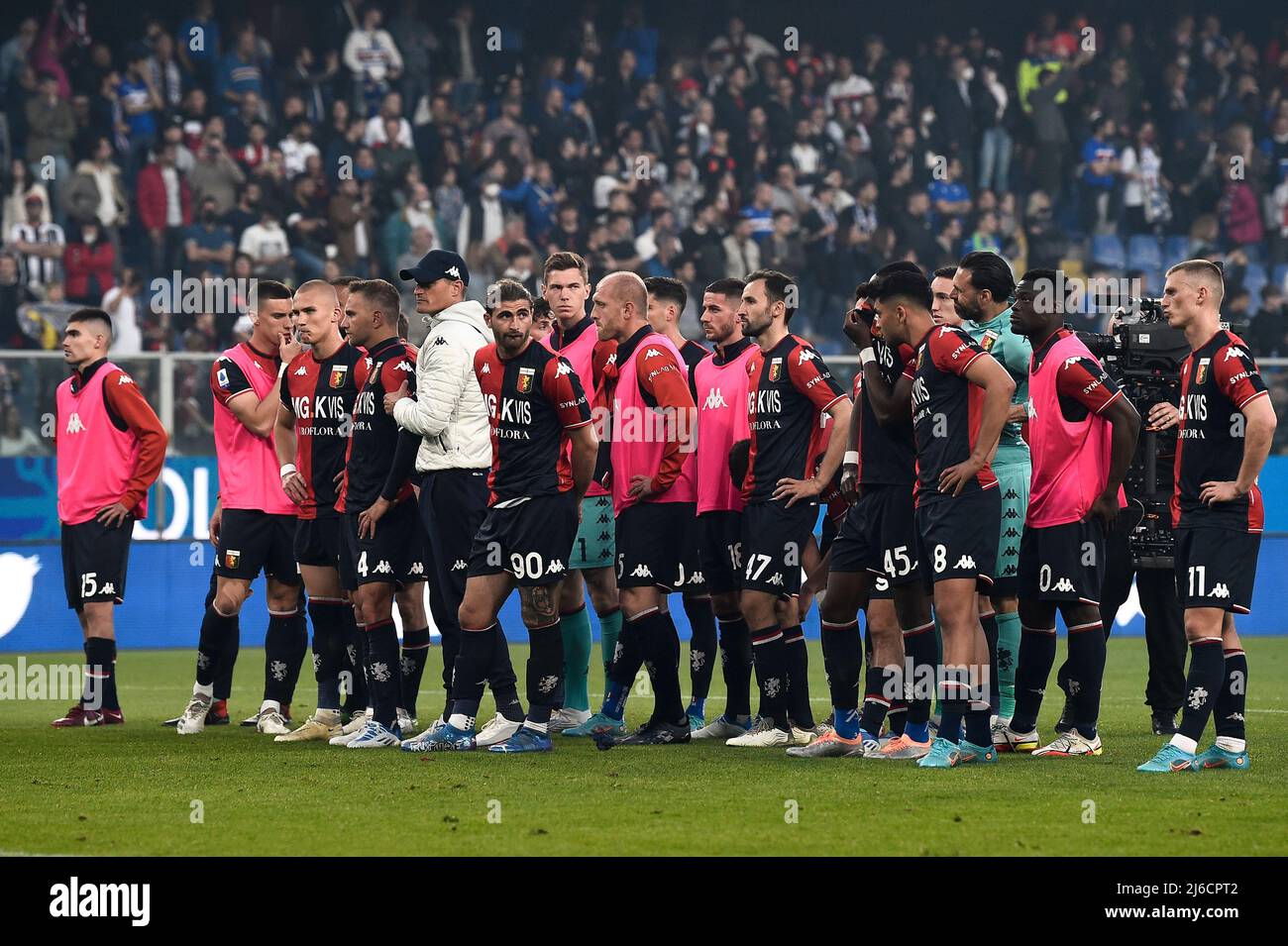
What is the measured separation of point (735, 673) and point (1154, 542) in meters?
2.49

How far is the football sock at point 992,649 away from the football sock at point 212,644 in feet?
13.9

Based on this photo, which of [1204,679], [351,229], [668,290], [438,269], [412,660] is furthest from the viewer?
[351,229]

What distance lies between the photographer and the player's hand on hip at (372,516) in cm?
895

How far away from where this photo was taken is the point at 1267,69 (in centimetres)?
2519

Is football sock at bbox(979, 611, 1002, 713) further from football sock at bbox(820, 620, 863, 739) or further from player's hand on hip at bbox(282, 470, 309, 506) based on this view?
player's hand on hip at bbox(282, 470, 309, 506)

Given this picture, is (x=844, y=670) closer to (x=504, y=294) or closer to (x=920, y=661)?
(x=920, y=661)

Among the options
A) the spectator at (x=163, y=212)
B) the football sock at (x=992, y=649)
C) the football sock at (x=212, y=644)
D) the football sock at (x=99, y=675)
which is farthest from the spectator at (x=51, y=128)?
the football sock at (x=992, y=649)

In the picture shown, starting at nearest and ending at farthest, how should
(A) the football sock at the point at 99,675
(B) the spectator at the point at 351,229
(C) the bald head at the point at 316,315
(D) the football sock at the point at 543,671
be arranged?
(D) the football sock at the point at 543,671
(C) the bald head at the point at 316,315
(A) the football sock at the point at 99,675
(B) the spectator at the point at 351,229

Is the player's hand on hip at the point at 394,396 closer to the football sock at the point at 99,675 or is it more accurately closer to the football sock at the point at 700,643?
the football sock at the point at 700,643

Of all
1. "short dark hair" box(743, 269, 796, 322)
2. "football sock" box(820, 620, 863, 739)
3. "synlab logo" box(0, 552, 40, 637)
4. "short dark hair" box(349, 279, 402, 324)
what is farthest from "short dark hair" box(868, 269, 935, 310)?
"synlab logo" box(0, 552, 40, 637)

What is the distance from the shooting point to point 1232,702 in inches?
326

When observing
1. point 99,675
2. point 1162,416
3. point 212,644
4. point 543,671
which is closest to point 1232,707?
point 1162,416

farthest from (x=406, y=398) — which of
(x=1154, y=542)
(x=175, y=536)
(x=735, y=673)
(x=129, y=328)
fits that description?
(x=129, y=328)

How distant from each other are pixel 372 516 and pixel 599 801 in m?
2.38
